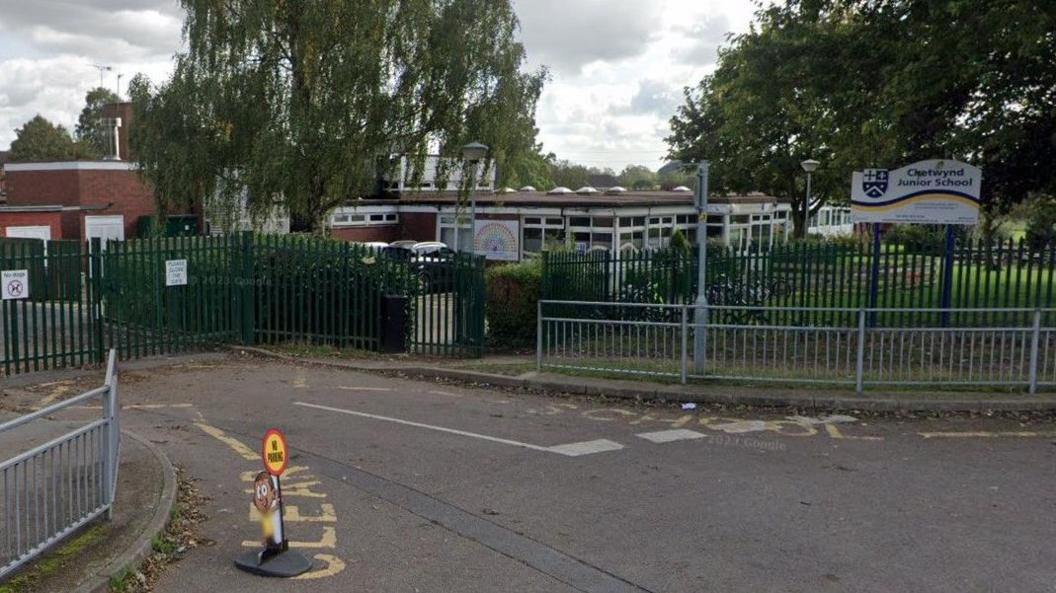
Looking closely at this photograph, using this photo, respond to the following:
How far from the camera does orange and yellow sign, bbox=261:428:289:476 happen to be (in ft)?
17.6

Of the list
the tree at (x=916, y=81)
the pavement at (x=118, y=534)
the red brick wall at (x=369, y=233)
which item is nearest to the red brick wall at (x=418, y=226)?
the red brick wall at (x=369, y=233)

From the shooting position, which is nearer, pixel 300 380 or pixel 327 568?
pixel 327 568

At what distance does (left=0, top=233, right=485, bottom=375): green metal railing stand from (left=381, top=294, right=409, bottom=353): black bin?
0.12 metres

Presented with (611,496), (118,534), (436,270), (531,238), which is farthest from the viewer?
(531,238)

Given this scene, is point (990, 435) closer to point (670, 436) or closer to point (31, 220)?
point (670, 436)

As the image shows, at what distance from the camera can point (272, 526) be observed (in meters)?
5.69

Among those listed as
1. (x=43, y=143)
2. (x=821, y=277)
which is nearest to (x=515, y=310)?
(x=821, y=277)

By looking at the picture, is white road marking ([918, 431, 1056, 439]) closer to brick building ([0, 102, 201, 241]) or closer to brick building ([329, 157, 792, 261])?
brick building ([329, 157, 792, 261])

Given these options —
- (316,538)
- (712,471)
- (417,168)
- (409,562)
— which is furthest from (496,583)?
(417,168)

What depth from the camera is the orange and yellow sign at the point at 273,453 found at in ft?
17.6

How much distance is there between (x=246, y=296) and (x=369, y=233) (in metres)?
23.6

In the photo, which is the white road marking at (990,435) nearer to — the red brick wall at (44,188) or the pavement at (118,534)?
the pavement at (118,534)

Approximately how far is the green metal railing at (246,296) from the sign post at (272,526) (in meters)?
9.13

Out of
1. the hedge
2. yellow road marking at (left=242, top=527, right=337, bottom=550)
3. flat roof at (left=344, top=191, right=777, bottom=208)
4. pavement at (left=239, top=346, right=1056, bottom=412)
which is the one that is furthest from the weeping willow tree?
yellow road marking at (left=242, top=527, right=337, bottom=550)
